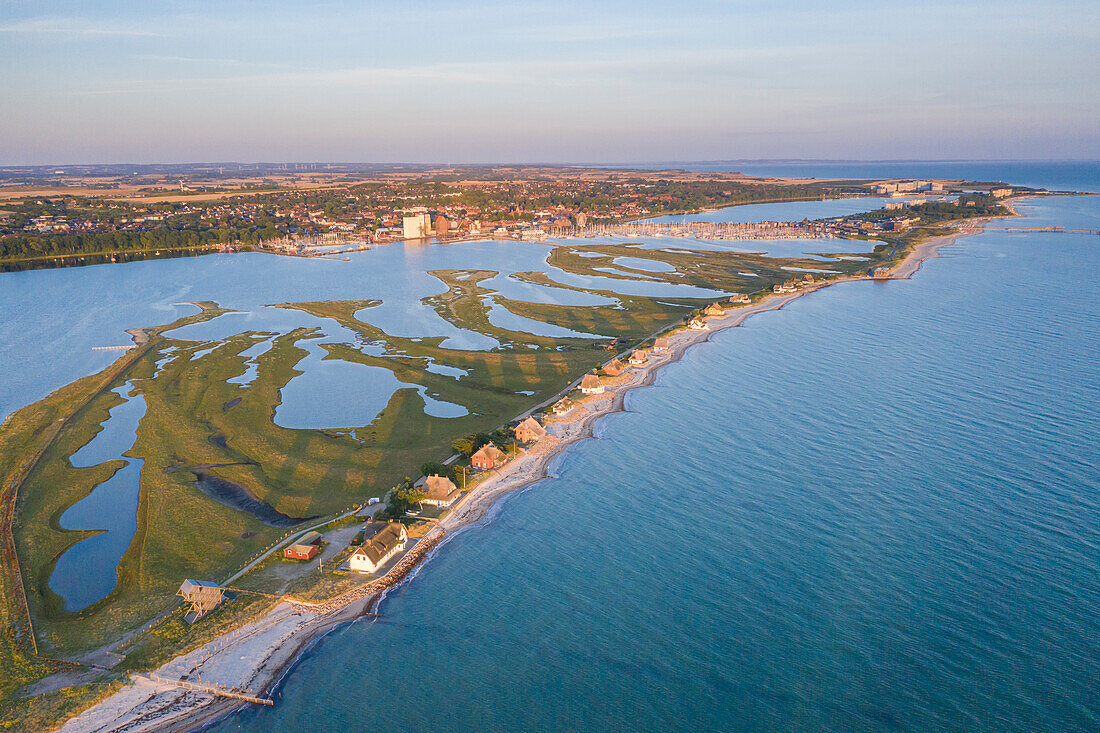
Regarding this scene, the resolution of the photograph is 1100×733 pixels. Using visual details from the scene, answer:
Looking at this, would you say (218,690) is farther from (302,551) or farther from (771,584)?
(771,584)

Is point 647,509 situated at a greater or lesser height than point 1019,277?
lesser

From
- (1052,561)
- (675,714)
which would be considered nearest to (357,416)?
(675,714)

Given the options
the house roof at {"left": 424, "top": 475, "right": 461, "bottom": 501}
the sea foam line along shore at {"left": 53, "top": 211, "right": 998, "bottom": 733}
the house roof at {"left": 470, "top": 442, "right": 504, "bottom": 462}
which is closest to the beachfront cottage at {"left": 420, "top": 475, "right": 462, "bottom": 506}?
the house roof at {"left": 424, "top": 475, "right": 461, "bottom": 501}

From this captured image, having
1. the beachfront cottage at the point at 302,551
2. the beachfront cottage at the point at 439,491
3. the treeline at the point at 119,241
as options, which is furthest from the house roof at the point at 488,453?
the treeline at the point at 119,241

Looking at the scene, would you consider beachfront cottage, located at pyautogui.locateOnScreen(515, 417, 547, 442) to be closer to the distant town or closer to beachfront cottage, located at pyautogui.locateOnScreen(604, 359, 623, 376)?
beachfront cottage, located at pyautogui.locateOnScreen(604, 359, 623, 376)

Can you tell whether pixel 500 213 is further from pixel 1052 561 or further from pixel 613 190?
pixel 1052 561

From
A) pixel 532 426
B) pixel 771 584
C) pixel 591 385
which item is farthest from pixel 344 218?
pixel 771 584

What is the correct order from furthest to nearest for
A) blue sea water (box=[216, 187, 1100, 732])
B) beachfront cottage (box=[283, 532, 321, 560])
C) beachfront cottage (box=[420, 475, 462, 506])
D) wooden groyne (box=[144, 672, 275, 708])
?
1. beachfront cottage (box=[420, 475, 462, 506])
2. beachfront cottage (box=[283, 532, 321, 560])
3. wooden groyne (box=[144, 672, 275, 708])
4. blue sea water (box=[216, 187, 1100, 732])
